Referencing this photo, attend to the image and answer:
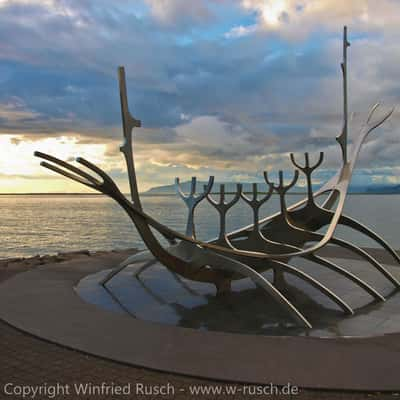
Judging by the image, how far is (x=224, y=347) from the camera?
6961 millimetres

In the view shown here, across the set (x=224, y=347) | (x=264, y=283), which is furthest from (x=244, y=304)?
(x=224, y=347)

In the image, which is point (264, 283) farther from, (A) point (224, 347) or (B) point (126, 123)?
(B) point (126, 123)

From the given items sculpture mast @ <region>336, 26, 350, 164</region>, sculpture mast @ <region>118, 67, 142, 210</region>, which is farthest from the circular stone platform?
sculpture mast @ <region>336, 26, 350, 164</region>

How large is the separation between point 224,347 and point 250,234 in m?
4.22

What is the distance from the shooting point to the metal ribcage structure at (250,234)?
8.57m

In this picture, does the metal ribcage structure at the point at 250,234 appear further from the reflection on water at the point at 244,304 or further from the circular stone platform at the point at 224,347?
the circular stone platform at the point at 224,347

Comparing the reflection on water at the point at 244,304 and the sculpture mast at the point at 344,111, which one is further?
the sculpture mast at the point at 344,111

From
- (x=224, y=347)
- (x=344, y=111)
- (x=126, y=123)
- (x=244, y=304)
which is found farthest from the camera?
(x=344, y=111)

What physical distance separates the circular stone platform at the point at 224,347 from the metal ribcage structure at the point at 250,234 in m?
1.25

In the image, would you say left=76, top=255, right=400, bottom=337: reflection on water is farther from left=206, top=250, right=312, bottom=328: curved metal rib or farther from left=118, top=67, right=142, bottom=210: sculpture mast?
left=118, top=67, right=142, bottom=210: sculpture mast

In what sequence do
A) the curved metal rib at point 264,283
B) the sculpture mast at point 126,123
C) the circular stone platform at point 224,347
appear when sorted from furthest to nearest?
the sculpture mast at point 126,123, the curved metal rib at point 264,283, the circular stone platform at point 224,347

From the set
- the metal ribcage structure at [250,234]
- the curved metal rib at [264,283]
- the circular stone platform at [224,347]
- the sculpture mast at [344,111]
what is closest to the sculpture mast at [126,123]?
the metal ribcage structure at [250,234]

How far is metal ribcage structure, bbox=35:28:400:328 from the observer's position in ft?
28.1

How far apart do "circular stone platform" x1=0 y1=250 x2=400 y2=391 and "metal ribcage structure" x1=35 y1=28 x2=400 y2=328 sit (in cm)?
125
